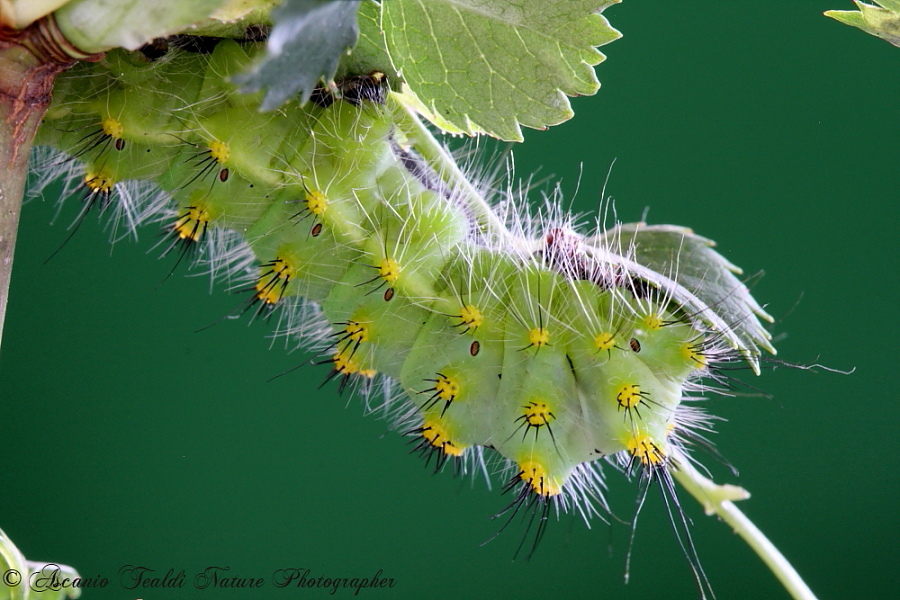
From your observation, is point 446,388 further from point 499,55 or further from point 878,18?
point 878,18

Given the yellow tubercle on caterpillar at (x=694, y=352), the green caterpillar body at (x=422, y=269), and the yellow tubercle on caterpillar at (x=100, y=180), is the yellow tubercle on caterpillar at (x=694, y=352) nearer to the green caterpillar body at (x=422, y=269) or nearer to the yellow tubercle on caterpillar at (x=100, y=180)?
the green caterpillar body at (x=422, y=269)

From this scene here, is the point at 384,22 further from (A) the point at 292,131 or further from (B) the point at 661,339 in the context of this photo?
(B) the point at 661,339

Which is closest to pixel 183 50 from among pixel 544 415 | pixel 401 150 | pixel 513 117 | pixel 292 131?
pixel 292 131

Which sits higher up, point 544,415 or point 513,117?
point 513,117

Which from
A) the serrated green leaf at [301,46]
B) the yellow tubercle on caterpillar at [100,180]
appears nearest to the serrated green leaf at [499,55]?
the serrated green leaf at [301,46]

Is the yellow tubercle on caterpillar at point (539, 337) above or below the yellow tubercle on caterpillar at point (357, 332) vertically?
above

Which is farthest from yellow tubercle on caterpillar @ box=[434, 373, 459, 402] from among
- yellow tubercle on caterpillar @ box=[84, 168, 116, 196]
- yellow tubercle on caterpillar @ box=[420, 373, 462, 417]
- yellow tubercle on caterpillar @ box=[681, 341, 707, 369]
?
yellow tubercle on caterpillar @ box=[84, 168, 116, 196]
